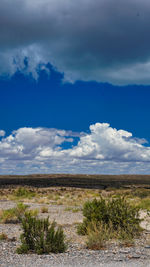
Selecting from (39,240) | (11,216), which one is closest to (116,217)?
(39,240)

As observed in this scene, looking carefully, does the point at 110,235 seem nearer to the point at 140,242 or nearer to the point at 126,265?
the point at 140,242

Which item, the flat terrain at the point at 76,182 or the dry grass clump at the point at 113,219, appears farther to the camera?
the flat terrain at the point at 76,182

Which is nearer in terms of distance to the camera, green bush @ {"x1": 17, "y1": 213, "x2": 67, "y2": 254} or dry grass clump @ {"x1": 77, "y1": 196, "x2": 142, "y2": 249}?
green bush @ {"x1": 17, "y1": 213, "x2": 67, "y2": 254}

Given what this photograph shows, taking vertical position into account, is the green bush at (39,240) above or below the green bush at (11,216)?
above

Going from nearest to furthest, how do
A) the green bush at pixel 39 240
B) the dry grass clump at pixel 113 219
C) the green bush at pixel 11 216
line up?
the green bush at pixel 39 240
the dry grass clump at pixel 113 219
the green bush at pixel 11 216

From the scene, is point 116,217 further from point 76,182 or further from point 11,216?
point 76,182

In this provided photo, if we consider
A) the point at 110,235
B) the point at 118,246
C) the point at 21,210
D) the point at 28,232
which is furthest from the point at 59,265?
the point at 21,210

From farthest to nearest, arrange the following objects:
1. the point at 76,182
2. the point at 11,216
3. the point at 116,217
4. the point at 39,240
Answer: the point at 76,182 → the point at 11,216 → the point at 116,217 → the point at 39,240

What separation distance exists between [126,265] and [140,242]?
4512 mm

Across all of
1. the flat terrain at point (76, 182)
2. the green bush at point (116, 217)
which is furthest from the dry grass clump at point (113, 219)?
the flat terrain at point (76, 182)

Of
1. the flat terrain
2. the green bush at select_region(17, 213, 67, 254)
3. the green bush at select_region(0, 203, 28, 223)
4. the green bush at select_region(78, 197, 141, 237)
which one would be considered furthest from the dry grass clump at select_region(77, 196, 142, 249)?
the flat terrain

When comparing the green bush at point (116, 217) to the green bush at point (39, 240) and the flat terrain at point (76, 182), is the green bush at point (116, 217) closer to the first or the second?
the green bush at point (39, 240)

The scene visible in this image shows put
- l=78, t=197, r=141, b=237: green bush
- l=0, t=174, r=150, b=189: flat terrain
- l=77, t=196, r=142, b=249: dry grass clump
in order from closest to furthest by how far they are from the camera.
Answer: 1. l=77, t=196, r=142, b=249: dry grass clump
2. l=78, t=197, r=141, b=237: green bush
3. l=0, t=174, r=150, b=189: flat terrain

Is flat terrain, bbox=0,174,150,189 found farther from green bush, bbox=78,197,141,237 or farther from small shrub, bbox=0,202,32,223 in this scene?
green bush, bbox=78,197,141,237
